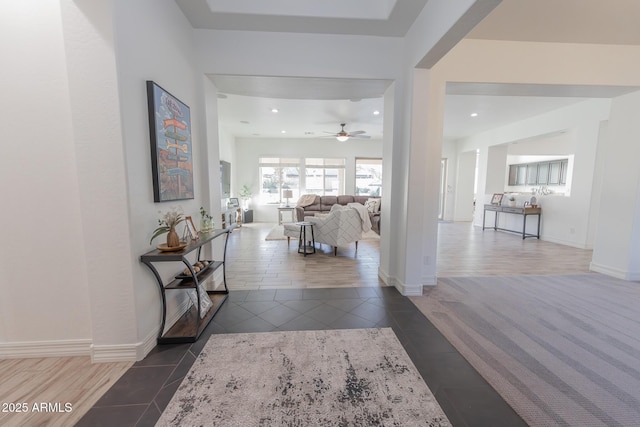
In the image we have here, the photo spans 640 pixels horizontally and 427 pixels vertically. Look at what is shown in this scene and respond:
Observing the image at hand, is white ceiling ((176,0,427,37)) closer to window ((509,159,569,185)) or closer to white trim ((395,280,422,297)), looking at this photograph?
white trim ((395,280,422,297))

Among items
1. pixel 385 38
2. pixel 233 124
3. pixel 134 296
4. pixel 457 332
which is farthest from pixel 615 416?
pixel 233 124

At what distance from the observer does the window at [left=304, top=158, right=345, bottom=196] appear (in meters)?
8.72

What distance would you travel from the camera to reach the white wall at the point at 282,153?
846 centimetres

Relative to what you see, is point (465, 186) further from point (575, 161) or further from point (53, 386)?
point (53, 386)

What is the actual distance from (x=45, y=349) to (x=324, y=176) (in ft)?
25.5

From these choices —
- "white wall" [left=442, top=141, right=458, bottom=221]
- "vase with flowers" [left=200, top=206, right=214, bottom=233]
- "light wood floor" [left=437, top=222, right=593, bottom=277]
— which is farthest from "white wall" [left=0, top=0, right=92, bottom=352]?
"white wall" [left=442, top=141, right=458, bottom=221]

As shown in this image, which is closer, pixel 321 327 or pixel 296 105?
pixel 321 327

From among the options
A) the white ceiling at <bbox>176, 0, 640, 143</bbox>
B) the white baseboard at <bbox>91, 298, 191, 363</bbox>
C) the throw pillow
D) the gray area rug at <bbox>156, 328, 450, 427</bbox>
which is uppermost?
the white ceiling at <bbox>176, 0, 640, 143</bbox>

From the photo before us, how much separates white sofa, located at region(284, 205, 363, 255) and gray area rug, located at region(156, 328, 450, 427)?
97.0 inches

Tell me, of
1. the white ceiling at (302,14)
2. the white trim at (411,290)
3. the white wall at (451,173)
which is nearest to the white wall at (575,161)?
the white wall at (451,173)

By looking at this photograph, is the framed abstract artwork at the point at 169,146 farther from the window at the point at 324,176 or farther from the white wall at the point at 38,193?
the window at the point at 324,176

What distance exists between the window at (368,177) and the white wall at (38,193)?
7985 millimetres

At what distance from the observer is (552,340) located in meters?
1.96

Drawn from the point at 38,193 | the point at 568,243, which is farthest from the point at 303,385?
the point at 568,243
